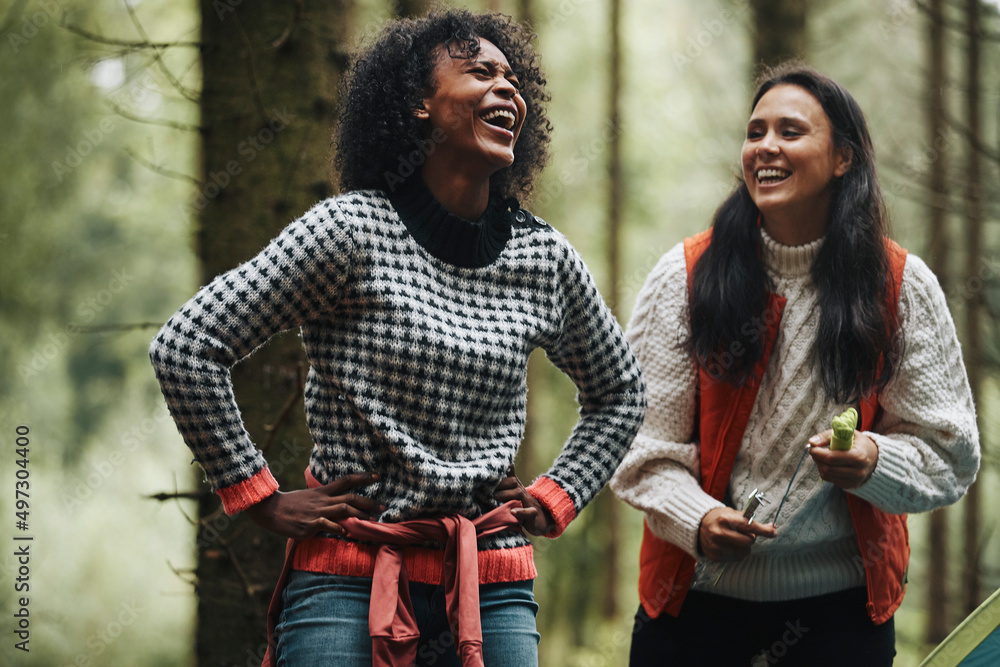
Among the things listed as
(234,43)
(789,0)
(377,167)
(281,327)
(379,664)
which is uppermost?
(789,0)

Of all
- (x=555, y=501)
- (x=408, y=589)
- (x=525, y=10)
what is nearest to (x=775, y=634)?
(x=555, y=501)

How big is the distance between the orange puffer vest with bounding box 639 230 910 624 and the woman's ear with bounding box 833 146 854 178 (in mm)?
226

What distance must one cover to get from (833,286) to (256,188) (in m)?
1.61

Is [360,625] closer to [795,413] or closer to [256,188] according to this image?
[795,413]

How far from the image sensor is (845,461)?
199 centimetres

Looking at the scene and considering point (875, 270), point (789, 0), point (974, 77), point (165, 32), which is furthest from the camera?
point (165, 32)

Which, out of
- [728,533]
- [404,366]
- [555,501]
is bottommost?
[728,533]

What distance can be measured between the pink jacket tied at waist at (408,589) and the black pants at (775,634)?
0.79m

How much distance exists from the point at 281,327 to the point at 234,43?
4.32ft

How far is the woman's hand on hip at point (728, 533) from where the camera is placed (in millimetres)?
2049

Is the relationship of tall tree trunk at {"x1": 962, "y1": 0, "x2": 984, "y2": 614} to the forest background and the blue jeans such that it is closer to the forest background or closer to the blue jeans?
the forest background

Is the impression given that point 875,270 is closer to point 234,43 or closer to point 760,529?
point 760,529

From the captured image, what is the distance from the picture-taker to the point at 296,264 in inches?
62.4

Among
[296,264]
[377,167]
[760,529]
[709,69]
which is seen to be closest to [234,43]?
[377,167]
